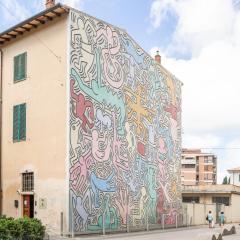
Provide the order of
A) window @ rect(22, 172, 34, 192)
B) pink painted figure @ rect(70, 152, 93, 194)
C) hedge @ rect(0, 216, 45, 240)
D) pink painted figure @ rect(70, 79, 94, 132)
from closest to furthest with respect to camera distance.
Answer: hedge @ rect(0, 216, 45, 240), pink painted figure @ rect(70, 152, 93, 194), pink painted figure @ rect(70, 79, 94, 132), window @ rect(22, 172, 34, 192)

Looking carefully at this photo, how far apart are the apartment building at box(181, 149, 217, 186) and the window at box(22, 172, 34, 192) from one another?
104734 millimetres

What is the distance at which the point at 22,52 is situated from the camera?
30688mm

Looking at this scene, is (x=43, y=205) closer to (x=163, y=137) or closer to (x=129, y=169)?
(x=129, y=169)

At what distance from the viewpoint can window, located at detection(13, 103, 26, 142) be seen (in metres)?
29.9

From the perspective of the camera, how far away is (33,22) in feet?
96.4

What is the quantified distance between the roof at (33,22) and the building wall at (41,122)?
1.04ft

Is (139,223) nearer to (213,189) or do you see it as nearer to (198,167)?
(213,189)

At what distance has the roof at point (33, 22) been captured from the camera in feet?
91.1

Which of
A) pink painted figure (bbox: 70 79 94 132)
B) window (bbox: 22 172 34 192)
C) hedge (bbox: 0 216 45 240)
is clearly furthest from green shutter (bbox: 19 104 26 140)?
hedge (bbox: 0 216 45 240)

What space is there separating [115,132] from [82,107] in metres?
3.63

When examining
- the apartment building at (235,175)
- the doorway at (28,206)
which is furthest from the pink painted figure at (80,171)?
the apartment building at (235,175)

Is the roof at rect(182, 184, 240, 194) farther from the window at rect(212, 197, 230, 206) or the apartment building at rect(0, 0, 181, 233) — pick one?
the apartment building at rect(0, 0, 181, 233)

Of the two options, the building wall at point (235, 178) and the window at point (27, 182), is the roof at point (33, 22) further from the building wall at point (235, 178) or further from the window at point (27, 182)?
the building wall at point (235, 178)

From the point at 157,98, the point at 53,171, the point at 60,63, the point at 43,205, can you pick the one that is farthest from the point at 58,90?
the point at 157,98
